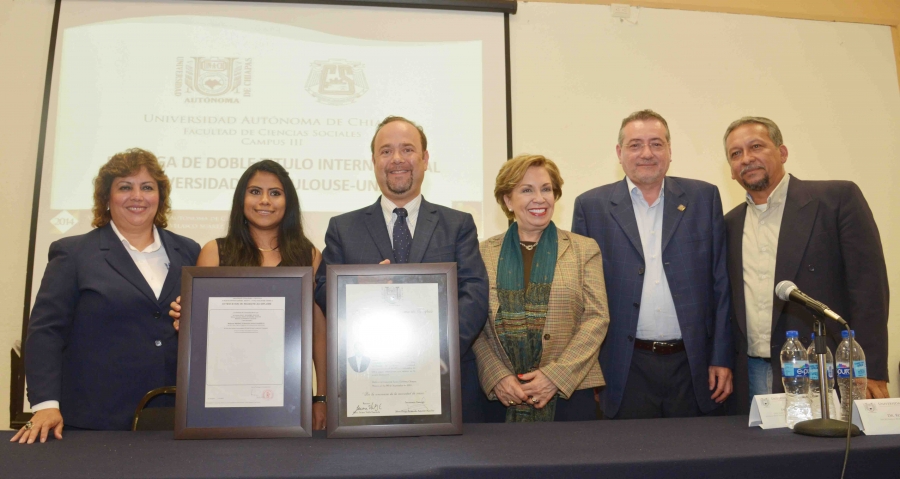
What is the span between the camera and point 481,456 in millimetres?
1436

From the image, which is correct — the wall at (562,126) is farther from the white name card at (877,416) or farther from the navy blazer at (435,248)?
the white name card at (877,416)

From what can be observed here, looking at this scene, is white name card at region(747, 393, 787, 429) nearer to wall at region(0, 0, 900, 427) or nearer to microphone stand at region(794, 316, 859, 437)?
microphone stand at region(794, 316, 859, 437)

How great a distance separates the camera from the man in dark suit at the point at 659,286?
2617 millimetres

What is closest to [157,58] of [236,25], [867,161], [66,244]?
[236,25]

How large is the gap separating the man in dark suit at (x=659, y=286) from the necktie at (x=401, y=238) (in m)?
0.90

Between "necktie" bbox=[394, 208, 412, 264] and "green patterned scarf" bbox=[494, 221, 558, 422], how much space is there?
0.41 metres

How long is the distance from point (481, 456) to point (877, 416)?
1125 mm

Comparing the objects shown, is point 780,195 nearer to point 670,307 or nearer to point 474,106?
point 670,307

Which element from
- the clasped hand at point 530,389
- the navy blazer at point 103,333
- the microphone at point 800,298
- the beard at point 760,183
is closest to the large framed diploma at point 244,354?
the navy blazer at point 103,333

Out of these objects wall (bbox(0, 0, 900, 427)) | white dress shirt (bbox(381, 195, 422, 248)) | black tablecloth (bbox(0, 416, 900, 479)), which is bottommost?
black tablecloth (bbox(0, 416, 900, 479))

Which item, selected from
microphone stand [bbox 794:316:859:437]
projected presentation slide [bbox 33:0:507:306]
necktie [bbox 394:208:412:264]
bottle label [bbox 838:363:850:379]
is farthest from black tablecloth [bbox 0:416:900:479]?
projected presentation slide [bbox 33:0:507:306]

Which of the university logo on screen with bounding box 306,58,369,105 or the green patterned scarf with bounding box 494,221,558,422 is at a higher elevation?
the university logo on screen with bounding box 306,58,369,105

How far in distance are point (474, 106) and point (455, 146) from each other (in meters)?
0.35

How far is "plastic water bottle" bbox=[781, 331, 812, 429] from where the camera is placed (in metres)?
1.82
